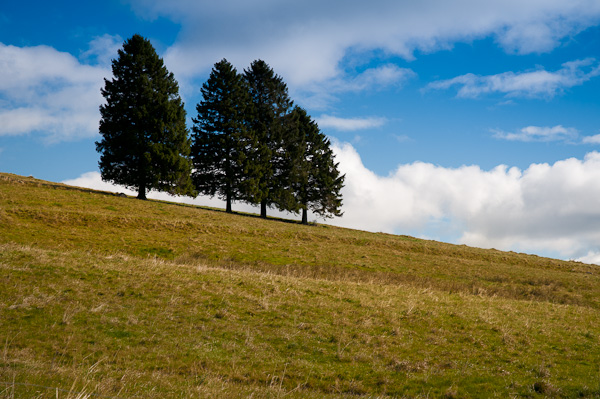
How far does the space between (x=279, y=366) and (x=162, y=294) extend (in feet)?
22.0

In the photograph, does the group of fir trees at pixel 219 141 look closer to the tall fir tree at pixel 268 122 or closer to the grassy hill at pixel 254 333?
the tall fir tree at pixel 268 122

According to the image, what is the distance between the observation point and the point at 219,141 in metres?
50.4

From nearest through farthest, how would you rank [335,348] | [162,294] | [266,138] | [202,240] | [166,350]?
[166,350], [335,348], [162,294], [202,240], [266,138]

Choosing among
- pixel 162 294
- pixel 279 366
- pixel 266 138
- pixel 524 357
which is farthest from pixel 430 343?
pixel 266 138

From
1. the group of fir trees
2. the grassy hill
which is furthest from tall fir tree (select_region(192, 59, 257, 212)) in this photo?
the grassy hill

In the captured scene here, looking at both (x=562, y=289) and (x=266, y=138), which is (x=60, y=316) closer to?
(x=562, y=289)

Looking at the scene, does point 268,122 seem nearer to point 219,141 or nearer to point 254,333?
point 219,141

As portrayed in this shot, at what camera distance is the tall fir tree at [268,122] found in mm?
53344

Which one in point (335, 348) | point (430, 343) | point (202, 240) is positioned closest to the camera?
point (335, 348)

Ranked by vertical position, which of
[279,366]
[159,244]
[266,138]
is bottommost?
[279,366]

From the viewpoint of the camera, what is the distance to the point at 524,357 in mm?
11844

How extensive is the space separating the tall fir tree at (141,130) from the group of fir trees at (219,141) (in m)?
0.12

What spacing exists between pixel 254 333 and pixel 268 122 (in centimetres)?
4564

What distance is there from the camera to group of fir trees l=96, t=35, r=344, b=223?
149ft
